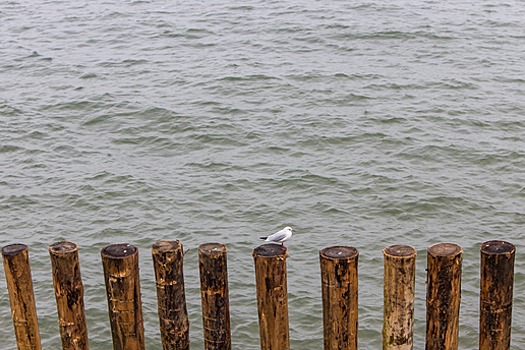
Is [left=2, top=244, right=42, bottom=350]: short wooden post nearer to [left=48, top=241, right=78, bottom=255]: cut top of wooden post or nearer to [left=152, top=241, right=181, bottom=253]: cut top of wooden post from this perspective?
[left=48, top=241, right=78, bottom=255]: cut top of wooden post

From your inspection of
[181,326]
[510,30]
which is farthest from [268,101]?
[181,326]

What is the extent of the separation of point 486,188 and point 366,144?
8.88ft

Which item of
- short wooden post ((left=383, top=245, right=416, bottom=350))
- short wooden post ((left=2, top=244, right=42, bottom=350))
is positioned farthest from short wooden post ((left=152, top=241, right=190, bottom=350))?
short wooden post ((left=383, top=245, right=416, bottom=350))

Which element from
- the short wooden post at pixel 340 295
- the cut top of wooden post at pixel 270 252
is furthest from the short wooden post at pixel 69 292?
the short wooden post at pixel 340 295

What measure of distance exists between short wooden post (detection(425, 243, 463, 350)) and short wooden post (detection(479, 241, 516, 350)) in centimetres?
23

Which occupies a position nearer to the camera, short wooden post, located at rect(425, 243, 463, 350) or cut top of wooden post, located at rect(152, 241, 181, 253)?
short wooden post, located at rect(425, 243, 463, 350)

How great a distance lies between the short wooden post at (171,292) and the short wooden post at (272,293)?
68 centimetres

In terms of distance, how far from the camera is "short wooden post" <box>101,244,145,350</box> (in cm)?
745

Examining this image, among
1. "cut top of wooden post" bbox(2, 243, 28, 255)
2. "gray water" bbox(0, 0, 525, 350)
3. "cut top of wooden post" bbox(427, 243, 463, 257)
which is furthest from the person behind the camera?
"gray water" bbox(0, 0, 525, 350)

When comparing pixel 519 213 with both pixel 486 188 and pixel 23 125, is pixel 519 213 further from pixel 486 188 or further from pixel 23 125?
pixel 23 125

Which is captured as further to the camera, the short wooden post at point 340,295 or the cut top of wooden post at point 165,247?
the cut top of wooden post at point 165,247

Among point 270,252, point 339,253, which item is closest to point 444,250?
point 339,253

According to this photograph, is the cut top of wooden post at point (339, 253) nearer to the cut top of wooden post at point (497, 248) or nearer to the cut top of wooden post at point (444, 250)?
the cut top of wooden post at point (444, 250)

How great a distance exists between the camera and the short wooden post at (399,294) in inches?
285
